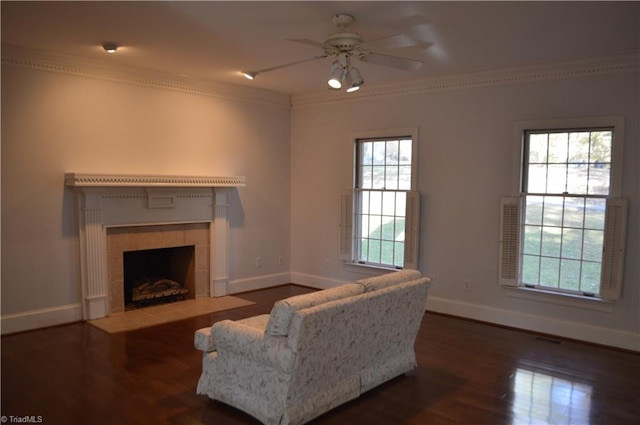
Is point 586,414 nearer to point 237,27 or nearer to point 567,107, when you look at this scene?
point 567,107

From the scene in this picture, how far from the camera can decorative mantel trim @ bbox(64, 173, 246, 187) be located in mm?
4824

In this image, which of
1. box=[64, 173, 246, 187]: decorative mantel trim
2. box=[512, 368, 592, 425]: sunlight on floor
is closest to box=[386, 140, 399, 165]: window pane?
box=[64, 173, 246, 187]: decorative mantel trim

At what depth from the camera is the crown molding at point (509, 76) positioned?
174 inches

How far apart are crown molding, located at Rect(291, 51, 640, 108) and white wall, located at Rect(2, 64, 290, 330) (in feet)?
5.45

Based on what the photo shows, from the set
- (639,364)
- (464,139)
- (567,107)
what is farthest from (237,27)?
(639,364)

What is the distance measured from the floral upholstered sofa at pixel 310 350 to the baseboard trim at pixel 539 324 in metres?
2.04

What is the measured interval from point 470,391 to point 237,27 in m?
3.32

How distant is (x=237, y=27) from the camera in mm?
3842

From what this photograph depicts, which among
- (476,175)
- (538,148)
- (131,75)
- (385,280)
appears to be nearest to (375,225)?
(476,175)

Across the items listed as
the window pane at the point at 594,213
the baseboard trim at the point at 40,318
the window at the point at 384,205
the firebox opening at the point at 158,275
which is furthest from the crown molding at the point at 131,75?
the window pane at the point at 594,213

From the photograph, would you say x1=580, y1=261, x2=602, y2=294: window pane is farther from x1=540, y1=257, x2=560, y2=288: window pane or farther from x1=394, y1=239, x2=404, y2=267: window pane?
x1=394, y1=239, x2=404, y2=267: window pane

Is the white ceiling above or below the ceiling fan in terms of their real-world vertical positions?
above

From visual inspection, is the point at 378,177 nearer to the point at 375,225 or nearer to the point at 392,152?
the point at 392,152

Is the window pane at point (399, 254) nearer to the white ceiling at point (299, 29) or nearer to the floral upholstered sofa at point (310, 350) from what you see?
the white ceiling at point (299, 29)
